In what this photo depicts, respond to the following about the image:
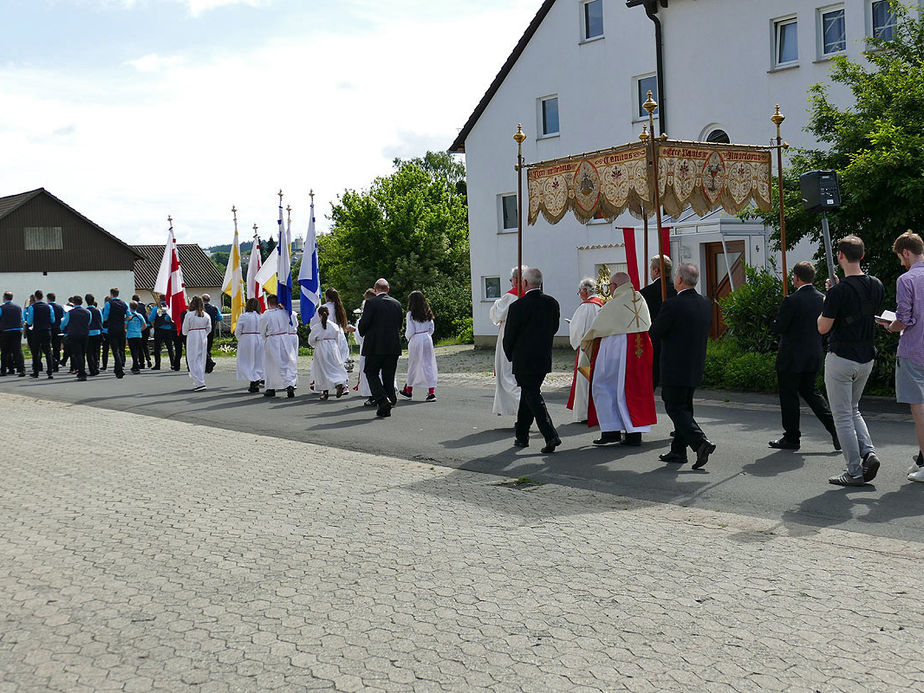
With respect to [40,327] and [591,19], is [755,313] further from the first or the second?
[40,327]

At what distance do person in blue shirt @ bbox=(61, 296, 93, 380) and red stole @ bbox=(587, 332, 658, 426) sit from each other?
1666cm

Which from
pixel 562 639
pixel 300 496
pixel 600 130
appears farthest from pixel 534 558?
pixel 600 130

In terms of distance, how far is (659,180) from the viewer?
12266mm

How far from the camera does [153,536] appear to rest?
23.6 feet

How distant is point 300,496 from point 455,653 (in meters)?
4.10

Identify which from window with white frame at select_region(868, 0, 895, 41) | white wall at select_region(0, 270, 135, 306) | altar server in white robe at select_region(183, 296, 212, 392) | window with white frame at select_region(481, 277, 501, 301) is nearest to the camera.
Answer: altar server in white robe at select_region(183, 296, 212, 392)

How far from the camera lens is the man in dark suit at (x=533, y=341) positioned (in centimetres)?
1025

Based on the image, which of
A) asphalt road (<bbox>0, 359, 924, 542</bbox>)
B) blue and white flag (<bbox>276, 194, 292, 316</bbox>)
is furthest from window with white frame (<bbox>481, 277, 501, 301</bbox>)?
asphalt road (<bbox>0, 359, 924, 542</bbox>)

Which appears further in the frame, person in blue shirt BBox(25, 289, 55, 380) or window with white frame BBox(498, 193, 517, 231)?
window with white frame BBox(498, 193, 517, 231)

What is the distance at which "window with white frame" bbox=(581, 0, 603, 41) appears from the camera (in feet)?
90.4

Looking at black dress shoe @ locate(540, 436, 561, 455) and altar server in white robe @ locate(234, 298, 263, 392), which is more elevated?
altar server in white robe @ locate(234, 298, 263, 392)

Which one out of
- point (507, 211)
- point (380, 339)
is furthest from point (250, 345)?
point (507, 211)

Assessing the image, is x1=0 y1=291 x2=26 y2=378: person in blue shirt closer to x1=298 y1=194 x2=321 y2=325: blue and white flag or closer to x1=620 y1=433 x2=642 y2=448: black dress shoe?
x1=298 y1=194 x2=321 y2=325: blue and white flag

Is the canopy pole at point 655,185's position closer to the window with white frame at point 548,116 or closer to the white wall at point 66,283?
the window with white frame at point 548,116
